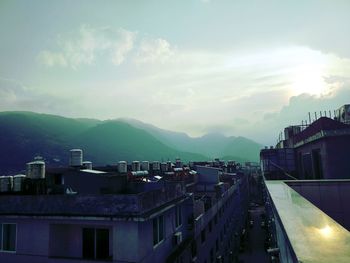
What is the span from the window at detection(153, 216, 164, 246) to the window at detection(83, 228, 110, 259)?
97.6 inches

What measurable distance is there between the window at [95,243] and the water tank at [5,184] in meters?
5.98

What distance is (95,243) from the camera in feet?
42.4

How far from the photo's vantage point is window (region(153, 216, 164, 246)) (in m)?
14.1

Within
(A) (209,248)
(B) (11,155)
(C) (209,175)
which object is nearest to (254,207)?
(C) (209,175)

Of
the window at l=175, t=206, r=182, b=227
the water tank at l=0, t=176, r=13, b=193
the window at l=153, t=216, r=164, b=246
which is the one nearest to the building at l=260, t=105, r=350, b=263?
the window at l=153, t=216, r=164, b=246

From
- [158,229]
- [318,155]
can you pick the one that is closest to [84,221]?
[158,229]

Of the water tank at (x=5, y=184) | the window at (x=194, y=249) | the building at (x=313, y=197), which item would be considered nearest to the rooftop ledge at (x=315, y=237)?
the building at (x=313, y=197)

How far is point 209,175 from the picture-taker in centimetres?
3678

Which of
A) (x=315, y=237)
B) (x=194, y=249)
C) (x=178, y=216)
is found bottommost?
(x=194, y=249)

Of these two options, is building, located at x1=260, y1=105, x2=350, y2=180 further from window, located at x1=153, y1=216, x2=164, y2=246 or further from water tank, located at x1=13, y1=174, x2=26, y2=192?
water tank, located at x1=13, y1=174, x2=26, y2=192

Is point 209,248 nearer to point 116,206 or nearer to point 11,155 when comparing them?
point 116,206

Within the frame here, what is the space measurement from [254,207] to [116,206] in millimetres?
79737

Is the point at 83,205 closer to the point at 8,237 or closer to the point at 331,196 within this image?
the point at 8,237

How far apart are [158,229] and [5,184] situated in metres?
9.04
